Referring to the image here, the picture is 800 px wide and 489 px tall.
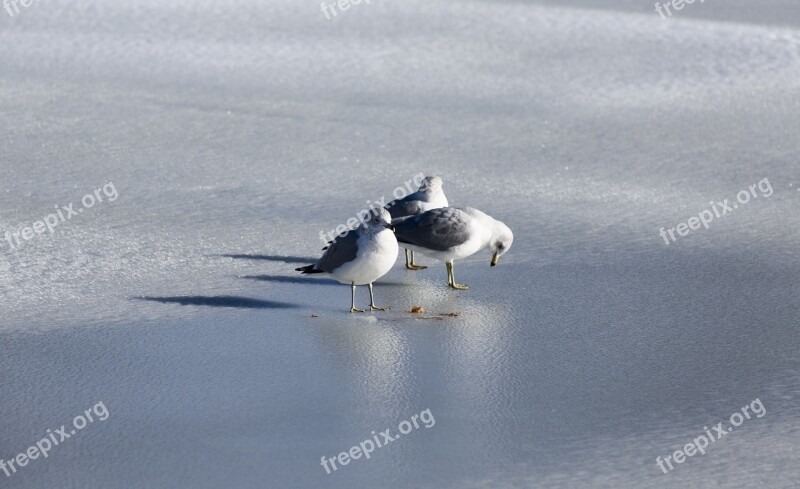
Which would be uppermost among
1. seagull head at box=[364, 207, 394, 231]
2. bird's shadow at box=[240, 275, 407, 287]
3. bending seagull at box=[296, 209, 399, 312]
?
bird's shadow at box=[240, 275, 407, 287]

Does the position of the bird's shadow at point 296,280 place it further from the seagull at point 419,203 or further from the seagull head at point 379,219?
the seagull head at point 379,219

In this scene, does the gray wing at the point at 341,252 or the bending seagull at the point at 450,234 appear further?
the bending seagull at the point at 450,234

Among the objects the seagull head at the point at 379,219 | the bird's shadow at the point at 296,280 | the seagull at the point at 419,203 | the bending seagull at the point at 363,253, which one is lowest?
the bending seagull at the point at 363,253

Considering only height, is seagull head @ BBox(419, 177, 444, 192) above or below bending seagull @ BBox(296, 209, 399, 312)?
above

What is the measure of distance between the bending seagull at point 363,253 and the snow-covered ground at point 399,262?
250 millimetres

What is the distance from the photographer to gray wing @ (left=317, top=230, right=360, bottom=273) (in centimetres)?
685

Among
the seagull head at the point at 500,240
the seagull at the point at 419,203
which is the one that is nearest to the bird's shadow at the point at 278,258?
the seagull at the point at 419,203

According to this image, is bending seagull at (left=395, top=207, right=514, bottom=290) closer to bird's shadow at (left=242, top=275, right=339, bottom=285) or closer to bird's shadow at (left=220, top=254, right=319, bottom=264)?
bird's shadow at (left=242, top=275, right=339, bottom=285)

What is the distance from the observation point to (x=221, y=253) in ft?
26.1

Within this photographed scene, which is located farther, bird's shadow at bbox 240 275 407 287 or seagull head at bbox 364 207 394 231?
bird's shadow at bbox 240 275 407 287

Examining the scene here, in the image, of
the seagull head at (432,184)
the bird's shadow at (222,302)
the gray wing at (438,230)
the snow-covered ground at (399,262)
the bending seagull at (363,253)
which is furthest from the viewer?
the seagull head at (432,184)

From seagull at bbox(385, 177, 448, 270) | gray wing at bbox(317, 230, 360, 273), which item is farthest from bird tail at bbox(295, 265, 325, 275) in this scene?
seagull at bbox(385, 177, 448, 270)

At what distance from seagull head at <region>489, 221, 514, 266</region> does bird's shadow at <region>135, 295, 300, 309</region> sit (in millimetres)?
1330

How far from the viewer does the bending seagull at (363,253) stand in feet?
22.4
